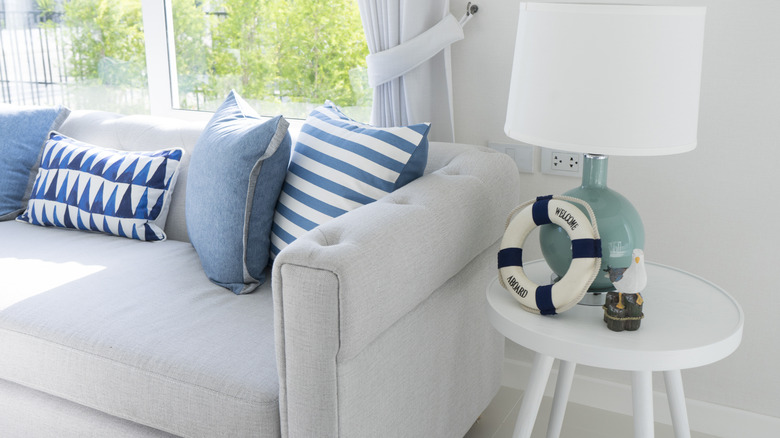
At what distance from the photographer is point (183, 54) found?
8.84 feet

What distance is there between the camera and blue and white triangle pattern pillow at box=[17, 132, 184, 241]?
2010 millimetres

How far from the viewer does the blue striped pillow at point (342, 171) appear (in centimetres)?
159

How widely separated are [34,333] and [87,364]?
6.9 inches

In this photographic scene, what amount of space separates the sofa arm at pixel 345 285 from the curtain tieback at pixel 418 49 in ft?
2.03

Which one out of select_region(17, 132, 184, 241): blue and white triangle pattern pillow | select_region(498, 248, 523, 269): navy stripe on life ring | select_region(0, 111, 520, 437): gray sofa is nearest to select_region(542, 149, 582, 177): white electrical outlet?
select_region(0, 111, 520, 437): gray sofa

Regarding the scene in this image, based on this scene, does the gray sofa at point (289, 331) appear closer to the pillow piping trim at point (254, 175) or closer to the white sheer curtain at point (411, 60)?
the pillow piping trim at point (254, 175)

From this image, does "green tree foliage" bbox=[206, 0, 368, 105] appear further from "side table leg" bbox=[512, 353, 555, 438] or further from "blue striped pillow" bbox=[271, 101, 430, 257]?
"side table leg" bbox=[512, 353, 555, 438]

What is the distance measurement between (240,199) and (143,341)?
39 centimetres

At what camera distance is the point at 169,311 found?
155 centimetres

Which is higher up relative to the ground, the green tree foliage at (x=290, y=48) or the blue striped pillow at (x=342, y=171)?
the green tree foliage at (x=290, y=48)

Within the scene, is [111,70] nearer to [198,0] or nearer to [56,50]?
[56,50]

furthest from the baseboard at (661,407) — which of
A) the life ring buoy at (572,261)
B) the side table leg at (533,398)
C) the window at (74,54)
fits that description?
the window at (74,54)

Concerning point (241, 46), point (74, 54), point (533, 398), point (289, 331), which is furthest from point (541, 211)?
point (74, 54)

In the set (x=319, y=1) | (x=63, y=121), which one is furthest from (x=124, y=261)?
(x=319, y=1)
